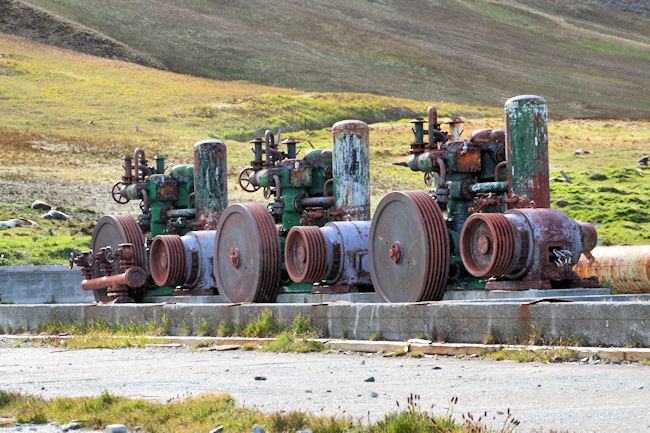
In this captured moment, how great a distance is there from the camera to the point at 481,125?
6969 centimetres

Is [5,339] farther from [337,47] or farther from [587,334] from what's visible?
[337,47]

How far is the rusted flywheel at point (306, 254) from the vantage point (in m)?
17.2

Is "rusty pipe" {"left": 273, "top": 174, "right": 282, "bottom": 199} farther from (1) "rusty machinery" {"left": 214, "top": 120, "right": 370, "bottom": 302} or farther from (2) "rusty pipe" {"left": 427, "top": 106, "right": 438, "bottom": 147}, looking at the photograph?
(2) "rusty pipe" {"left": 427, "top": 106, "right": 438, "bottom": 147}

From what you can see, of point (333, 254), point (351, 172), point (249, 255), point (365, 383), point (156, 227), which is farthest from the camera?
point (156, 227)

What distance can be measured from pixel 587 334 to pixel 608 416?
11.6ft

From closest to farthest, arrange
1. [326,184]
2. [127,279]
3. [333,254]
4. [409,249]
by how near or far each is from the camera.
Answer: [409,249] < [333,254] < [326,184] < [127,279]

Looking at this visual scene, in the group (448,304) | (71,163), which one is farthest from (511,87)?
(448,304)

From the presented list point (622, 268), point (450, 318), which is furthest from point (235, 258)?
point (450, 318)

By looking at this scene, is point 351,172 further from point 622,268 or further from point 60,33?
point 60,33

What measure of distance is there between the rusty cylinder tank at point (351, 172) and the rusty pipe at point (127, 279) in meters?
4.23

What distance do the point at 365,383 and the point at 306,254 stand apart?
8.30 m

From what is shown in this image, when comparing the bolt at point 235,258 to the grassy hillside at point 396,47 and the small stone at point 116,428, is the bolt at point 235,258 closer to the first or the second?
the small stone at point 116,428

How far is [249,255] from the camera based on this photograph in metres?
18.5

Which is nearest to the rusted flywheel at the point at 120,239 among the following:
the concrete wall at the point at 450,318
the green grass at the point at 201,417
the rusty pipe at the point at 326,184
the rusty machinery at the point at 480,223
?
the rusty pipe at the point at 326,184
